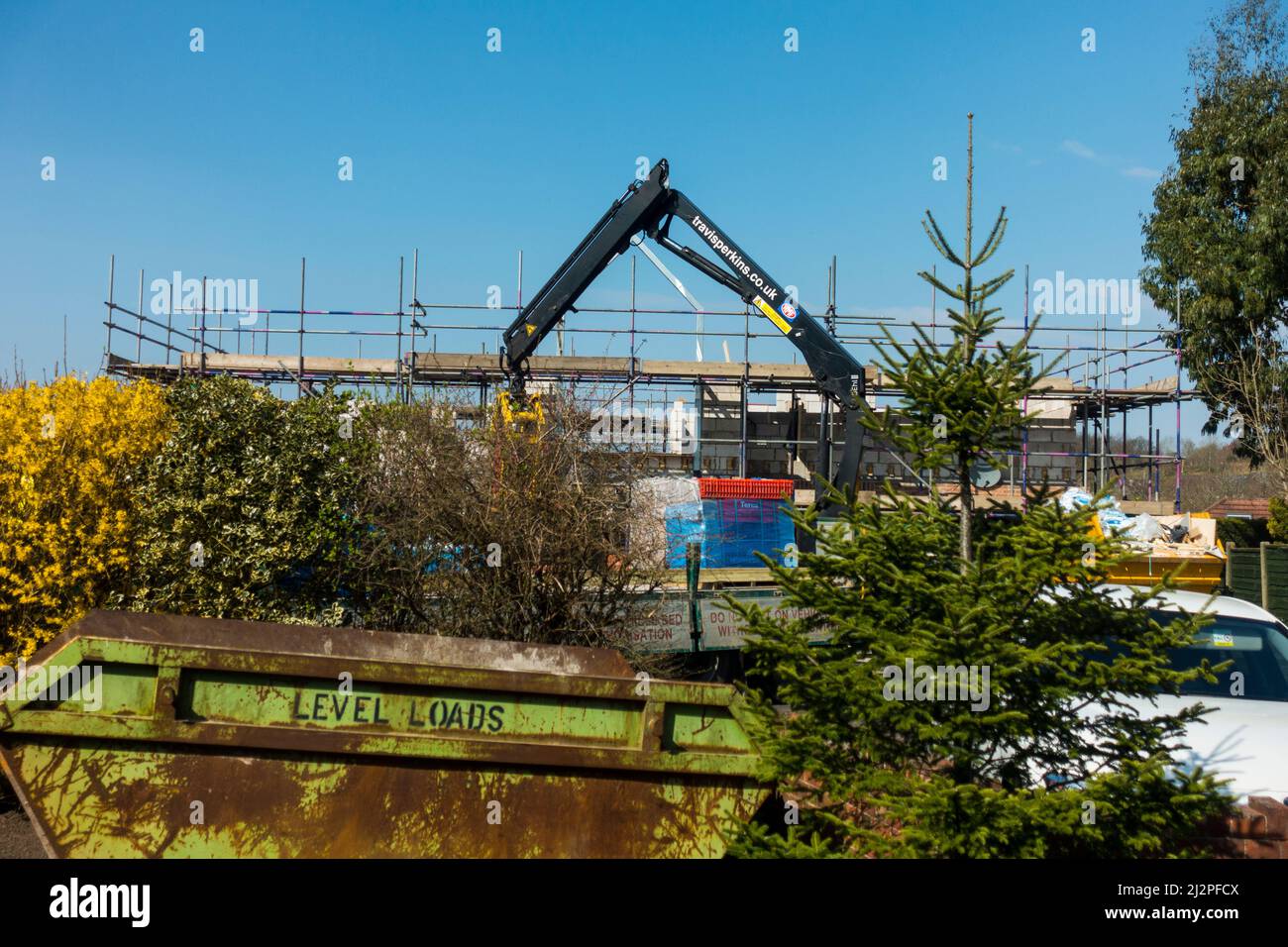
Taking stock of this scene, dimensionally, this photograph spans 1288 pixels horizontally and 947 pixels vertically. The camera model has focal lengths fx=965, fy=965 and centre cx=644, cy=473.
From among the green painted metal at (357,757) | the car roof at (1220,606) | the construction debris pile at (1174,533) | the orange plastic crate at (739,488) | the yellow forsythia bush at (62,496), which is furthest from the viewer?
the orange plastic crate at (739,488)

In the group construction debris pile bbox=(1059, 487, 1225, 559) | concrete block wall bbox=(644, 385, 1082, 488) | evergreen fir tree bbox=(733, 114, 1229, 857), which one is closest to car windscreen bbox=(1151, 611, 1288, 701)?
evergreen fir tree bbox=(733, 114, 1229, 857)

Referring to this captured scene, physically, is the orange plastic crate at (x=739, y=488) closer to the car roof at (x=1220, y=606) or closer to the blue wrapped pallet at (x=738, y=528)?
the blue wrapped pallet at (x=738, y=528)

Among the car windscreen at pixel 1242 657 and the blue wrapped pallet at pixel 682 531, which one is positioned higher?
the blue wrapped pallet at pixel 682 531

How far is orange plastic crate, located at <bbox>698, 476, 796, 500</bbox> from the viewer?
55.6 feet

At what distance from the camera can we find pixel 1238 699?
595cm

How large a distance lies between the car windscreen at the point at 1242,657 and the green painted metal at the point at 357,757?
320 cm

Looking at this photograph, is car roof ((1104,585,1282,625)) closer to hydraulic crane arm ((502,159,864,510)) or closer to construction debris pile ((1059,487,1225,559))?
construction debris pile ((1059,487,1225,559))

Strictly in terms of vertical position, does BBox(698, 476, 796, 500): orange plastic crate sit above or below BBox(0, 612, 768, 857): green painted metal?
above

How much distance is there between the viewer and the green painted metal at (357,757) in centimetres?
454

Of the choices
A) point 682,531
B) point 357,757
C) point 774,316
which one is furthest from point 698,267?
point 357,757

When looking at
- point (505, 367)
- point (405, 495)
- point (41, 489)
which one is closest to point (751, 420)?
point (505, 367)

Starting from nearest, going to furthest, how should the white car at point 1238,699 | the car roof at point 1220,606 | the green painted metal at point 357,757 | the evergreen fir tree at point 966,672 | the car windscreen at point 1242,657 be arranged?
1. the evergreen fir tree at point 966,672
2. the green painted metal at point 357,757
3. the white car at point 1238,699
4. the car windscreen at point 1242,657
5. the car roof at point 1220,606

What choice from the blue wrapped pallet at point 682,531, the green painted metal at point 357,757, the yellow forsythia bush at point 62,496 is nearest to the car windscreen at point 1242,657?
the green painted metal at point 357,757

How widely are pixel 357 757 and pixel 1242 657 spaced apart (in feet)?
18.4
